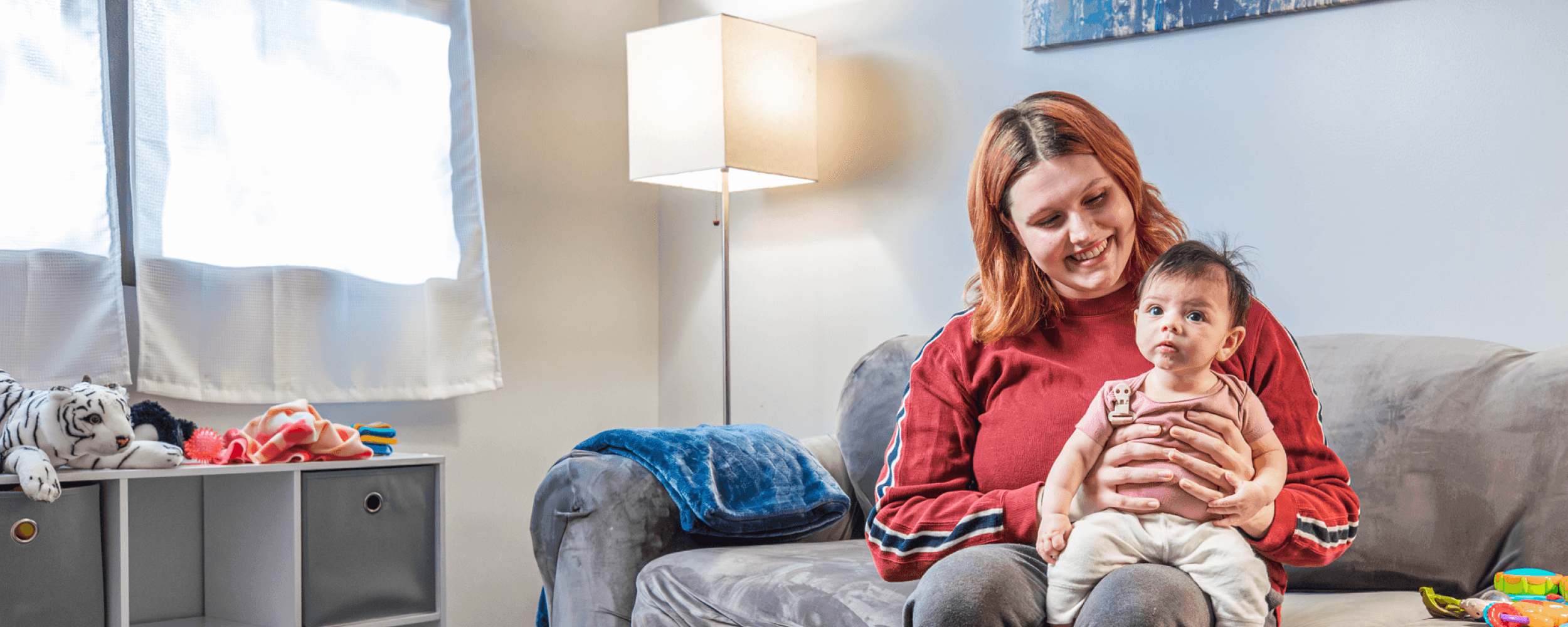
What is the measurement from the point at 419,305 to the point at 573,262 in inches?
20.0

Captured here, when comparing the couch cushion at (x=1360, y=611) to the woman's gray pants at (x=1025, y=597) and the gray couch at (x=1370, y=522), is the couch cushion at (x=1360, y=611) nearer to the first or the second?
the gray couch at (x=1370, y=522)

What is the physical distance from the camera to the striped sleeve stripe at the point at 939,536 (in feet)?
4.04

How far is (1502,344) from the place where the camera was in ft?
5.43

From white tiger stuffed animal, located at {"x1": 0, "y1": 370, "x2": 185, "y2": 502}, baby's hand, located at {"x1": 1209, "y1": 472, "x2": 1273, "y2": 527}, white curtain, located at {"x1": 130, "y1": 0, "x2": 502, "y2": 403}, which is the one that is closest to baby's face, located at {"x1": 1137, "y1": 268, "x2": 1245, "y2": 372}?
baby's hand, located at {"x1": 1209, "y1": 472, "x2": 1273, "y2": 527}

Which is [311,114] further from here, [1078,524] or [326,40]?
[1078,524]

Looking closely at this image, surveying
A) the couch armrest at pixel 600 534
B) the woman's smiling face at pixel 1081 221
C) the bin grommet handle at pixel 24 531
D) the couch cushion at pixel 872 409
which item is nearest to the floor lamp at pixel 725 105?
the couch cushion at pixel 872 409

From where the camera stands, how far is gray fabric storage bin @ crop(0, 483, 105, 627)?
1.63 metres

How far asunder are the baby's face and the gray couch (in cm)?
47

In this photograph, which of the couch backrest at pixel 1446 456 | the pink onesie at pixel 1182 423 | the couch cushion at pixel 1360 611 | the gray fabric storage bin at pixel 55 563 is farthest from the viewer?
the gray fabric storage bin at pixel 55 563

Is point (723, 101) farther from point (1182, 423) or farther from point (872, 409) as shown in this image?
point (1182, 423)

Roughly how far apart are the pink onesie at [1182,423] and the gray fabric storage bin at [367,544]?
1.40 metres

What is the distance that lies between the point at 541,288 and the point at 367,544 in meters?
0.98

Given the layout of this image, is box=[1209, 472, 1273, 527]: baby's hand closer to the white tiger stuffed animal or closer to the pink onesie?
the pink onesie

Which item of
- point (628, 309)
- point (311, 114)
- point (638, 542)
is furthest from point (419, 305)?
point (638, 542)
